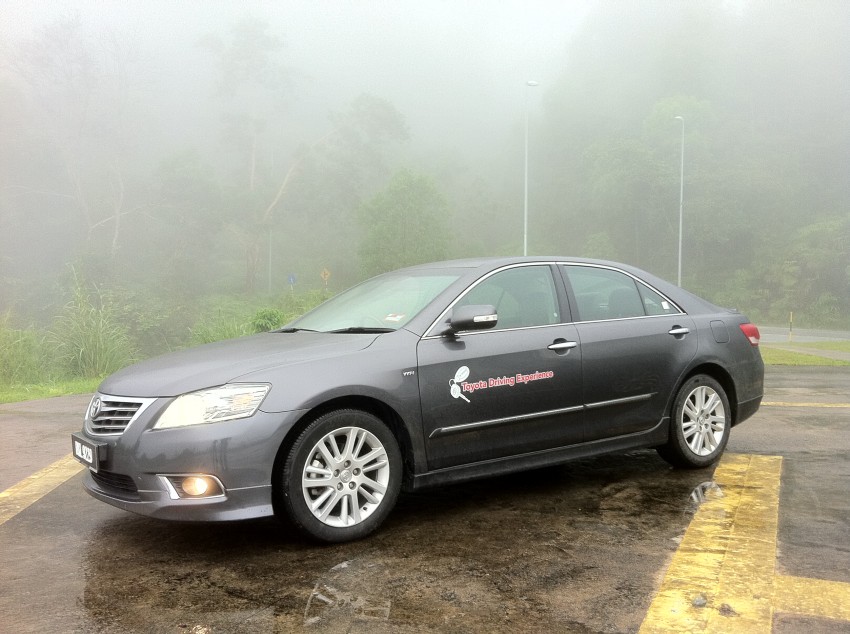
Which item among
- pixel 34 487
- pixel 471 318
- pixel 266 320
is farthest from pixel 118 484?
pixel 266 320

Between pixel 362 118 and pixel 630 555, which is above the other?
pixel 362 118

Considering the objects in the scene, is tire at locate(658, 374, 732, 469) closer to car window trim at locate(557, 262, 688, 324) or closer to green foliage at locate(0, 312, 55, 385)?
car window trim at locate(557, 262, 688, 324)

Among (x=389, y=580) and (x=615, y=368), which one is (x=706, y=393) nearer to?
(x=615, y=368)

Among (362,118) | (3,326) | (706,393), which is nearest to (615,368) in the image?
(706,393)

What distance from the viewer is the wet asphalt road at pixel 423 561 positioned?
3.22m

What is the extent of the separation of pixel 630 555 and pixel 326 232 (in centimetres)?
8323

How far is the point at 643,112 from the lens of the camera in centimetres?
8588

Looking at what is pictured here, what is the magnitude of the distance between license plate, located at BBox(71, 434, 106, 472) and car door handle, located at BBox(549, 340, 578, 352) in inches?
102

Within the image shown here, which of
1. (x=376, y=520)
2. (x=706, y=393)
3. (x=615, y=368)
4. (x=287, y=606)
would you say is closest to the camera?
(x=287, y=606)

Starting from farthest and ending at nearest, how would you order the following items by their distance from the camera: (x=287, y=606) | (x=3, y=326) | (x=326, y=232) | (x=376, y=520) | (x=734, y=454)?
1. (x=326, y=232)
2. (x=3, y=326)
3. (x=734, y=454)
4. (x=376, y=520)
5. (x=287, y=606)

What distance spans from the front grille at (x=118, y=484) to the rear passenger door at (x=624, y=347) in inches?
104

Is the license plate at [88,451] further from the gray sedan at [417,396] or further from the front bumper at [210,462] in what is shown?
the front bumper at [210,462]

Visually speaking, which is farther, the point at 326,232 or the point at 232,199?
the point at 326,232

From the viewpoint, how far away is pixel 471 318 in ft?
14.9
